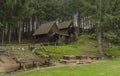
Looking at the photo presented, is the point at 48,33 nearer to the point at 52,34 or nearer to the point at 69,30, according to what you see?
the point at 52,34

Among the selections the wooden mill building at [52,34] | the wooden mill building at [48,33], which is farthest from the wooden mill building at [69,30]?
the wooden mill building at [48,33]

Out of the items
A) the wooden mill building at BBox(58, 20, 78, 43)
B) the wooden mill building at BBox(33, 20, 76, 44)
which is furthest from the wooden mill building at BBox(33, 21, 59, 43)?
the wooden mill building at BBox(58, 20, 78, 43)

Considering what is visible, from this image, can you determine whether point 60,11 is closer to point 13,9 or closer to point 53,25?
point 53,25

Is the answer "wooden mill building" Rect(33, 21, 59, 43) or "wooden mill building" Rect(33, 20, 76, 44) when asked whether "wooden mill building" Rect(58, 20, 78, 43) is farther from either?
"wooden mill building" Rect(33, 21, 59, 43)

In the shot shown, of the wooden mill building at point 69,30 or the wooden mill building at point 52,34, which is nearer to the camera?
the wooden mill building at point 52,34

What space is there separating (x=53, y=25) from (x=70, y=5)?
52.0 ft

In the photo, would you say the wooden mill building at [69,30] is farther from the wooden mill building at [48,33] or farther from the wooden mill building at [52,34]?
the wooden mill building at [48,33]

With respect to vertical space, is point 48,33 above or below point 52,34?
above

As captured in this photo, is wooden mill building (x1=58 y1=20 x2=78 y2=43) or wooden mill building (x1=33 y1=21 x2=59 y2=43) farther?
wooden mill building (x1=58 y1=20 x2=78 y2=43)

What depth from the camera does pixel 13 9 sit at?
149 feet

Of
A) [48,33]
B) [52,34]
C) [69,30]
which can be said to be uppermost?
[69,30]

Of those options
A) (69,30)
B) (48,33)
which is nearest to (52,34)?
(48,33)

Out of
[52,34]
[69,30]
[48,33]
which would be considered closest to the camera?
[52,34]

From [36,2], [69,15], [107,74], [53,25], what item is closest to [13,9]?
[53,25]
